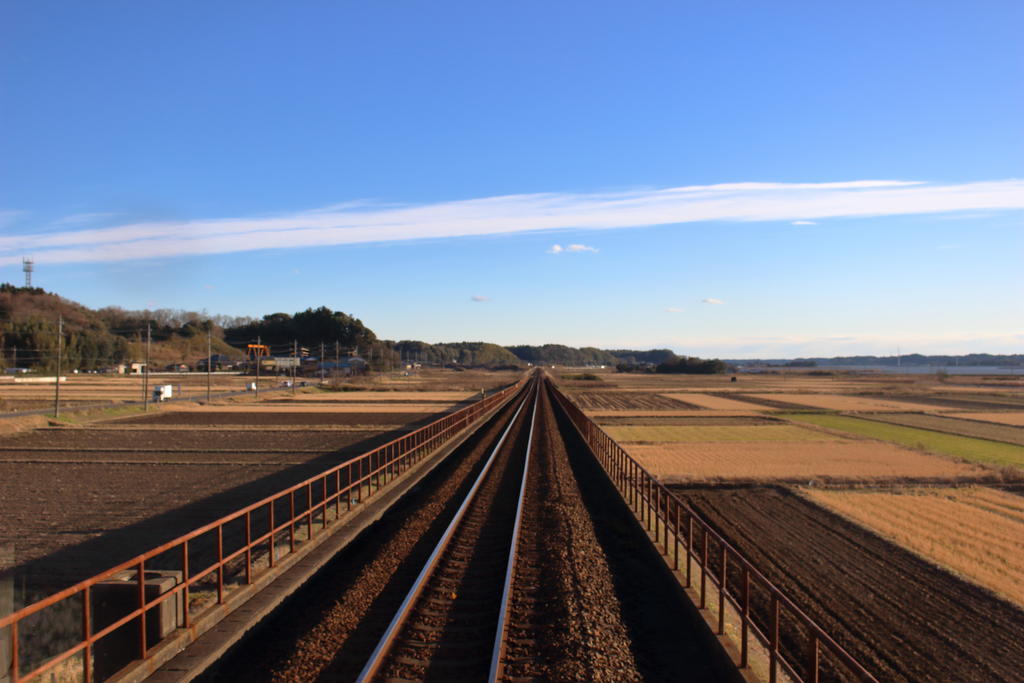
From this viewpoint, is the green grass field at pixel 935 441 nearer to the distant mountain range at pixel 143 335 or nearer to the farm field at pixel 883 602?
the farm field at pixel 883 602

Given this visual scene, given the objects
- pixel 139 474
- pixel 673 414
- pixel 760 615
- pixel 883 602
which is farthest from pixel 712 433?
pixel 760 615

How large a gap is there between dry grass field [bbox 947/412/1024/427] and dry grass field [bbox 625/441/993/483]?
74.9 ft

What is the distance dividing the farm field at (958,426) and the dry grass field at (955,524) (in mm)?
21241

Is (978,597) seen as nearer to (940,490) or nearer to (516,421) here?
(940,490)

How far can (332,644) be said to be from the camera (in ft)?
23.5

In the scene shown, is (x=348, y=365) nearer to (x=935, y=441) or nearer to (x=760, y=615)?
(x=935, y=441)

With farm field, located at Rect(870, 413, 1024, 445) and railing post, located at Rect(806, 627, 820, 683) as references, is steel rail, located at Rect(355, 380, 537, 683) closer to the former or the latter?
railing post, located at Rect(806, 627, 820, 683)

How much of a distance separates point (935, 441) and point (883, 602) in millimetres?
29890

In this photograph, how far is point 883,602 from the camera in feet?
31.3

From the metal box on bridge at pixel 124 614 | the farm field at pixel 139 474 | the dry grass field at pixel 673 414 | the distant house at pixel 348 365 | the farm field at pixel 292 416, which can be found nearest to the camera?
the metal box on bridge at pixel 124 614

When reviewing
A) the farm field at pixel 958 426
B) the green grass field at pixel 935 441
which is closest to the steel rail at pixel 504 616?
the green grass field at pixel 935 441

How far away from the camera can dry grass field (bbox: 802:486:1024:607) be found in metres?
11.5

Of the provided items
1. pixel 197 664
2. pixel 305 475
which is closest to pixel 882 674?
pixel 197 664

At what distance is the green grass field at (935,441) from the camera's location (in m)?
28.5
